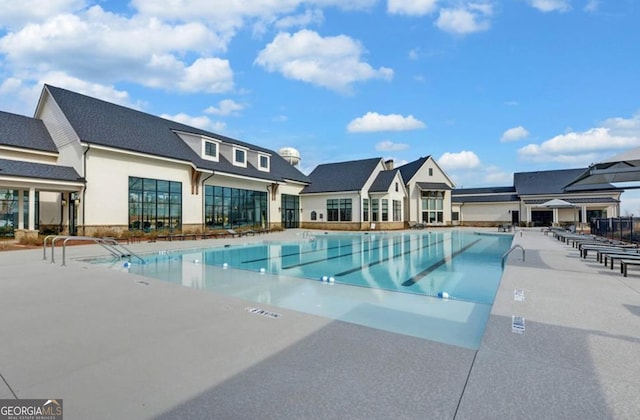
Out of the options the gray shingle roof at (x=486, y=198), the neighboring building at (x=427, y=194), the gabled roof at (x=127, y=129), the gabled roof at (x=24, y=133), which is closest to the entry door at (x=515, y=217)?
the gray shingle roof at (x=486, y=198)

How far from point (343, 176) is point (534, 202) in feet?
69.7

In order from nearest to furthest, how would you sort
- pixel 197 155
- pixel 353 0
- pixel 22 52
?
pixel 353 0, pixel 22 52, pixel 197 155

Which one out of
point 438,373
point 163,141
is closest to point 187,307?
point 438,373

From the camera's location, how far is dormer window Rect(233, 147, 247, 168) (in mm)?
26641

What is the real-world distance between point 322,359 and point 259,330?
1.18m

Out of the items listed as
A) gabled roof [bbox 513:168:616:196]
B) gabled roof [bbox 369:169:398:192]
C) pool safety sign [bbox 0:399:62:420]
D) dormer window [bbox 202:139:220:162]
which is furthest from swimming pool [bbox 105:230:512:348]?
gabled roof [bbox 513:168:616:196]

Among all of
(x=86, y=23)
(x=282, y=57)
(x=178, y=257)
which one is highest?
(x=282, y=57)

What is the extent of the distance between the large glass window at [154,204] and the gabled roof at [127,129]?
6.27 ft

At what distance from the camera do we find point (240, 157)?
27.2m

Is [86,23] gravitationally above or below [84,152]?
above

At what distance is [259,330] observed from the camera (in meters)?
4.10

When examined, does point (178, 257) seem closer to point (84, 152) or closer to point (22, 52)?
point (84, 152)

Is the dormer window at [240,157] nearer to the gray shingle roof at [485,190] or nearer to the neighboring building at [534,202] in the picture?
the neighboring building at [534,202]

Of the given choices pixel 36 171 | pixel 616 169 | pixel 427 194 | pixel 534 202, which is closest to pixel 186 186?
pixel 36 171
